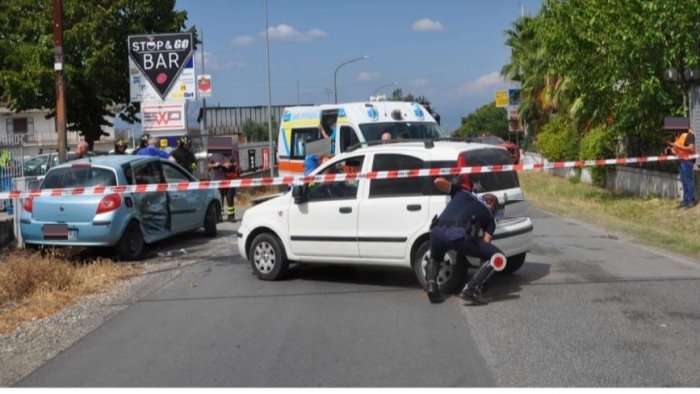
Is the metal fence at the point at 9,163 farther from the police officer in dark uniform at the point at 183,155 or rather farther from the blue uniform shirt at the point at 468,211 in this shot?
the blue uniform shirt at the point at 468,211

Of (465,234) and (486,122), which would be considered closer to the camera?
(465,234)

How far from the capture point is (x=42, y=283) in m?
9.21

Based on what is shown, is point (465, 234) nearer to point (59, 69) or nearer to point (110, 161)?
point (110, 161)

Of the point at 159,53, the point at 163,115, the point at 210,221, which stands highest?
the point at 159,53

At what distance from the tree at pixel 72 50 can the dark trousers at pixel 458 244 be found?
73.1ft

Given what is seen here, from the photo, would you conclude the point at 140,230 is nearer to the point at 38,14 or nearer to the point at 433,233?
the point at 433,233

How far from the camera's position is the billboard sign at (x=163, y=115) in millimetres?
19141

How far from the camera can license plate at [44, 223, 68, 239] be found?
439 inches

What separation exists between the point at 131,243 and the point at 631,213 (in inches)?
433

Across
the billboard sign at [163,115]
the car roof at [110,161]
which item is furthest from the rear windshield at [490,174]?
the billboard sign at [163,115]

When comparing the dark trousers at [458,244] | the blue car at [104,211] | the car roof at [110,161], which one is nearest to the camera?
the dark trousers at [458,244]

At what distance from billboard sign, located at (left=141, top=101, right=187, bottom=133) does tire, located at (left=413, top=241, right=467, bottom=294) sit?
12239mm

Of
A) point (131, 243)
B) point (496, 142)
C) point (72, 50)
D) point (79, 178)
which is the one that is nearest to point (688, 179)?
point (496, 142)

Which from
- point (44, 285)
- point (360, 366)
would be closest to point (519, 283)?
point (360, 366)
